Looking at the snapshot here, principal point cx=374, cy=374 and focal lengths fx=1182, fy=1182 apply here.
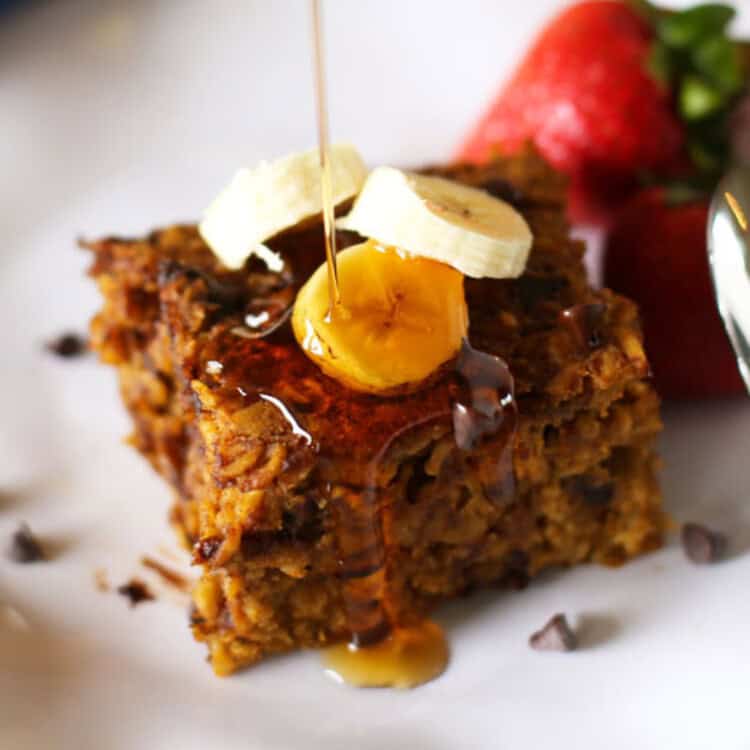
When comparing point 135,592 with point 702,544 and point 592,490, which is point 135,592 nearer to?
point 592,490

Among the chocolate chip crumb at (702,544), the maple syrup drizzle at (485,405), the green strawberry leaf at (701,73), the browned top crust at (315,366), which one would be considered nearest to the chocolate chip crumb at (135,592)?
the browned top crust at (315,366)

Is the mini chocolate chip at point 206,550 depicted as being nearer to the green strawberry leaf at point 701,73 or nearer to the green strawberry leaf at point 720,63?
the green strawberry leaf at point 701,73

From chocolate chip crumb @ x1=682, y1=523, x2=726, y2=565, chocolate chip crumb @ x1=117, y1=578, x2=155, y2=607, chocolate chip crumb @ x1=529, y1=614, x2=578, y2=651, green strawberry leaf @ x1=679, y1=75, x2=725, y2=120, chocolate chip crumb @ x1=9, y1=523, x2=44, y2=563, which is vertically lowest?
chocolate chip crumb @ x1=529, y1=614, x2=578, y2=651

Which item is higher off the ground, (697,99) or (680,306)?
(697,99)

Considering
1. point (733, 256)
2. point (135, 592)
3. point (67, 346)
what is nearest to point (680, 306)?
point (733, 256)

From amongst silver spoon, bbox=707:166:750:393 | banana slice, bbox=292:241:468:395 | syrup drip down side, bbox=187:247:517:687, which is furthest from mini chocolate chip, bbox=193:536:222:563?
silver spoon, bbox=707:166:750:393

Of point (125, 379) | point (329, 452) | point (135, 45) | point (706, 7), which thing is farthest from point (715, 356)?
point (135, 45)

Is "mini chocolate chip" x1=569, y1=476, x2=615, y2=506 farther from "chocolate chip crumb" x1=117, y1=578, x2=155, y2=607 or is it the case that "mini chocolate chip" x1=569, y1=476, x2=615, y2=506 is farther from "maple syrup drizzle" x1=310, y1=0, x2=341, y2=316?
"chocolate chip crumb" x1=117, y1=578, x2=155, y2=607

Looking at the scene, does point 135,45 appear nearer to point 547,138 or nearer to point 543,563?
point 547,138
